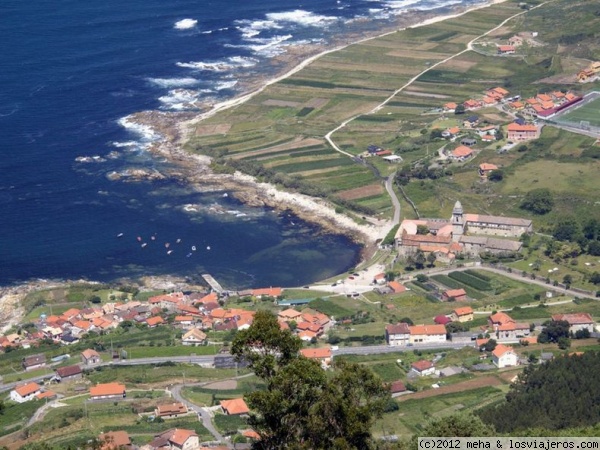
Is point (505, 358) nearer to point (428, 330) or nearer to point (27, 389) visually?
point (428, 330)

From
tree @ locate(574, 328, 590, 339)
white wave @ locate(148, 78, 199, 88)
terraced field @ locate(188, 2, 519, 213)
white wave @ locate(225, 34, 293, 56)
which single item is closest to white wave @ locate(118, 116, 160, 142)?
terraced field @ locate(188, 2, 519, 213)

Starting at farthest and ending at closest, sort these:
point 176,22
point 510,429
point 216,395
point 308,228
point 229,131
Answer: point 176,22, point 229,131, point 308,228, point 216,395, point 510,429

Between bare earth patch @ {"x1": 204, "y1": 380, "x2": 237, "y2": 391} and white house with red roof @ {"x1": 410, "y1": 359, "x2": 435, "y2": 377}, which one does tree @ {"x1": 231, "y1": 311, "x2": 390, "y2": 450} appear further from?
white house with red roof @ {"x1": 410, "y1": 359, "x2": 435, "y2": 377}

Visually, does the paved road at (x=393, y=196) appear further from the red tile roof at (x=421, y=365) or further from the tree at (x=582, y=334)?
the red tile roof at (x=421, y=365)

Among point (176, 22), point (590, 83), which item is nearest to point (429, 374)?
point (590, 83)

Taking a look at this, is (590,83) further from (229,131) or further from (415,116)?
(229,131)

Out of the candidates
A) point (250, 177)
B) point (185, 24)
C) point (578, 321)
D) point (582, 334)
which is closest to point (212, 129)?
point (250, 177)
